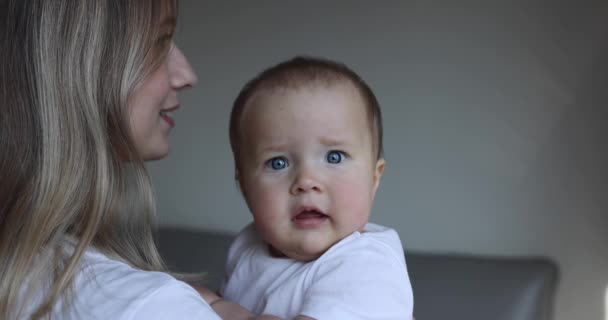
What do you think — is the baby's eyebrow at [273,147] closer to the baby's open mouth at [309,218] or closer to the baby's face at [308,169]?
the baby's face at [308,169]

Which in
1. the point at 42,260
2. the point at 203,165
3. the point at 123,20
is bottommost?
the point at 203,165

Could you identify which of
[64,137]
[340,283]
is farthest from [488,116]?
[64,137]

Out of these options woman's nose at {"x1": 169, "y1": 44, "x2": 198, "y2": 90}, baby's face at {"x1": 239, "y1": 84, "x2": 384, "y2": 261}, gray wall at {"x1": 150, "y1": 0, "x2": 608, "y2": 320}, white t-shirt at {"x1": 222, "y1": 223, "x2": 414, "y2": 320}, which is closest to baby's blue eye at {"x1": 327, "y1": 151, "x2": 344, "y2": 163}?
baby's face at {"x1": 239, "y1": 84, "x2": 384, "y2": 261}

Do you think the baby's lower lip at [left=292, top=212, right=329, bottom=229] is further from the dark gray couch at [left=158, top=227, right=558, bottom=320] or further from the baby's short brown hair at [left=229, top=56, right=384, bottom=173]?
the dark gray couch at [left=158, top=227, right=558, bottom=320]

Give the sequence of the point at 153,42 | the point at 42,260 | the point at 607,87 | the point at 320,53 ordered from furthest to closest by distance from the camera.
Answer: the point at 320,53
the point at 607,87
the point at 153,42
the point at 42,260

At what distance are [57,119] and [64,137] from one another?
26 millimetres

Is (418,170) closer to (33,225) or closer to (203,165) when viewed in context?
(203,165)

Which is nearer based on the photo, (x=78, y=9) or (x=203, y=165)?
(x=78, y=9)

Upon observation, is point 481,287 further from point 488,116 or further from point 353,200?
point 353,200

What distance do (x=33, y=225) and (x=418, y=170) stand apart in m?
1.62

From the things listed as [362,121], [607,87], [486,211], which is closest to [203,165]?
[486,211]

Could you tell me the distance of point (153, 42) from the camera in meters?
1.11

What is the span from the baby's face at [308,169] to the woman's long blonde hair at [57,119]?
23cm

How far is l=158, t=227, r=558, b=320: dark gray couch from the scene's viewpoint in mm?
2186
